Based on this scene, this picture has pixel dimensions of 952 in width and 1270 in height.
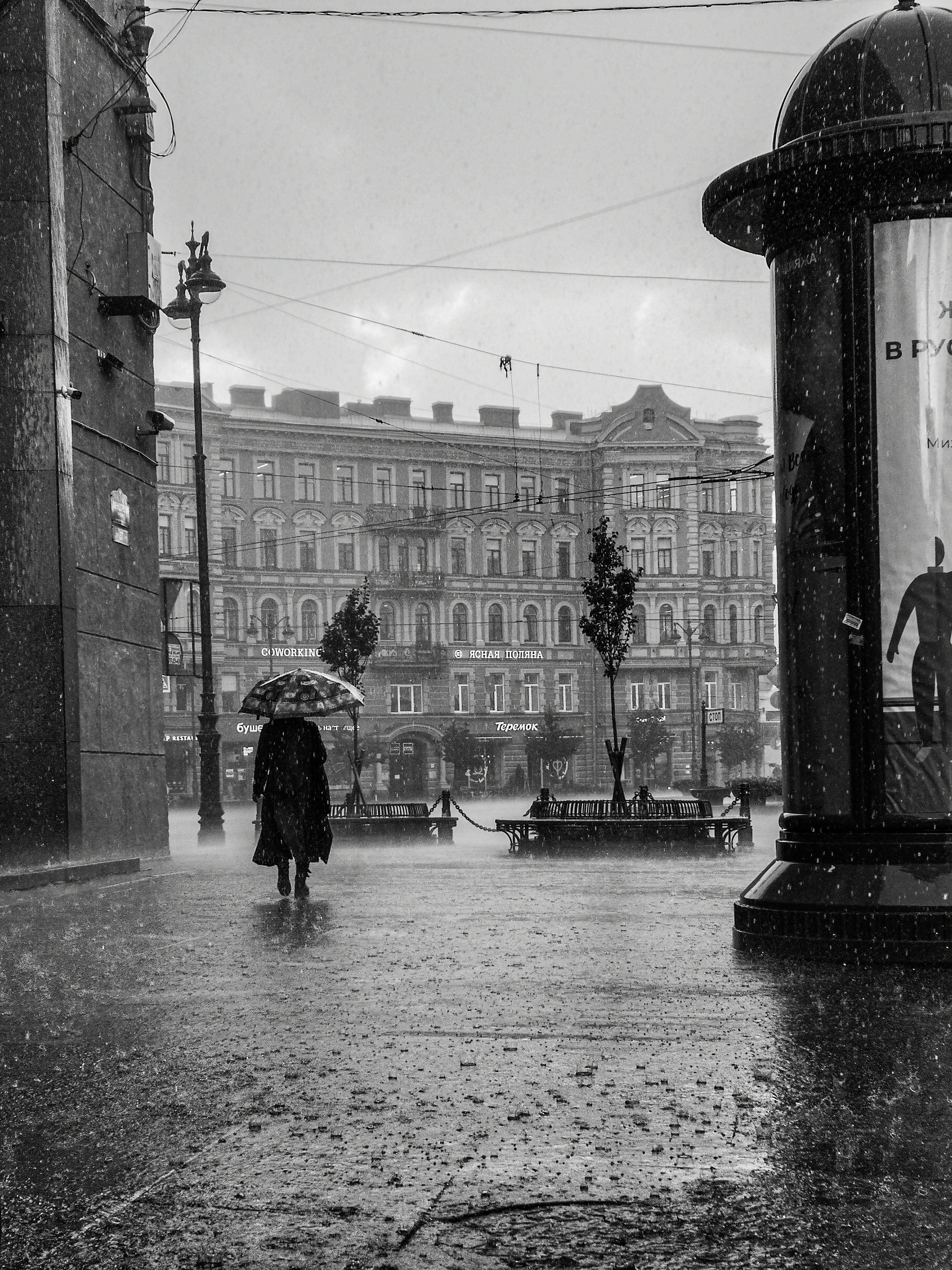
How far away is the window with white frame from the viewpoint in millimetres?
69750

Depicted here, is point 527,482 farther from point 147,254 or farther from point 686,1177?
point 686,1177

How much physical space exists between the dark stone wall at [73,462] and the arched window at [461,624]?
52.3 m

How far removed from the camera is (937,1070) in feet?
18.8

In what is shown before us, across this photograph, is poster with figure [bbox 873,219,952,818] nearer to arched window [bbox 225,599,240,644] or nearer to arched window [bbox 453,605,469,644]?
arched window [bbox 225,599,240,644]

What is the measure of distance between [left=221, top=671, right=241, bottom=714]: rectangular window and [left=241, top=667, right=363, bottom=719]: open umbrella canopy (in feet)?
168

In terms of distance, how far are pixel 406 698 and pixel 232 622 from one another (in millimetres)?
8308

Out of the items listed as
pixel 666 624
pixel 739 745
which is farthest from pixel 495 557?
pixel 739 745

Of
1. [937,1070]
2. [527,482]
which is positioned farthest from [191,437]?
[937,1070]

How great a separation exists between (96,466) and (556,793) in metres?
43.5

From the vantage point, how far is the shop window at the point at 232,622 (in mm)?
68062

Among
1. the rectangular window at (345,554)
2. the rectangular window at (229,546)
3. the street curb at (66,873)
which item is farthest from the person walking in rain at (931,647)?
the rectangular window at (345,554)

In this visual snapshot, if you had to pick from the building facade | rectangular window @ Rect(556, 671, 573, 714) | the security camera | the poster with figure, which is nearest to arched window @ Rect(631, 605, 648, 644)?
the building facade

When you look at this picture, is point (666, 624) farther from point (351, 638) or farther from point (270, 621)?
point (351, 638)

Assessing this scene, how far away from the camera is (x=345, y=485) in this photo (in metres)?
71.8
